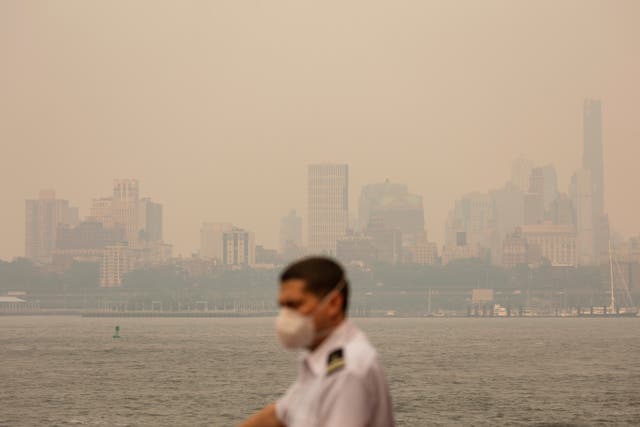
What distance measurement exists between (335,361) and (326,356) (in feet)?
0.25

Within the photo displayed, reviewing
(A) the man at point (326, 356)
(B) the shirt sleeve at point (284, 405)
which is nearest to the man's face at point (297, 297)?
(A) the man at point (326, 356)

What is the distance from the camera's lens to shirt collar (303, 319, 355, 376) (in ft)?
13.6

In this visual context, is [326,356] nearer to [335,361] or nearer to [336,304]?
[335,361]

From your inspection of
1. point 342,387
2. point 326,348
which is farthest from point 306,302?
point 342,387

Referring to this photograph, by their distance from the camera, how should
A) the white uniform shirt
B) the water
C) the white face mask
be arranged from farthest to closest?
1. the water
2. the white face mask
3. the white uniform shirt

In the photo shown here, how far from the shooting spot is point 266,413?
4.41 metres

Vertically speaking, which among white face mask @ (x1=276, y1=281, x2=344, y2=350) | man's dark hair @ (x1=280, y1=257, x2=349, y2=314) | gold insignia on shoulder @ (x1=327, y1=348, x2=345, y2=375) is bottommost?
gold insignia on shoulder @ (x1=327, y1=348, x2=345, y2=375)

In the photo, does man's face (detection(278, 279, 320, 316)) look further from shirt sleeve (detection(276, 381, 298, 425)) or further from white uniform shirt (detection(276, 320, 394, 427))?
shirt sleeve (detection(276, 381, 298, 425))

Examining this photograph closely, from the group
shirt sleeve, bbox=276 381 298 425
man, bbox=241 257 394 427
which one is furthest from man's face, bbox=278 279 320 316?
shirt sleeve, bbox=276 381 298 425

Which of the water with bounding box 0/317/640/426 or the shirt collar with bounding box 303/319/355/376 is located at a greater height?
the shirt collar with bounding box 303/319/355/376

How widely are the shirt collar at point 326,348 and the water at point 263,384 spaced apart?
5936 centimetres

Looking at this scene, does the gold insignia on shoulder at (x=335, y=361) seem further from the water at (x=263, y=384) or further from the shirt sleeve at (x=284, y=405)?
the water at (x=263, y=384)

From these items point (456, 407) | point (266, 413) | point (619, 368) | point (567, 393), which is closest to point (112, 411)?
point (456, 407)

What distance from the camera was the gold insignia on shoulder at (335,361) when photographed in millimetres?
4027
